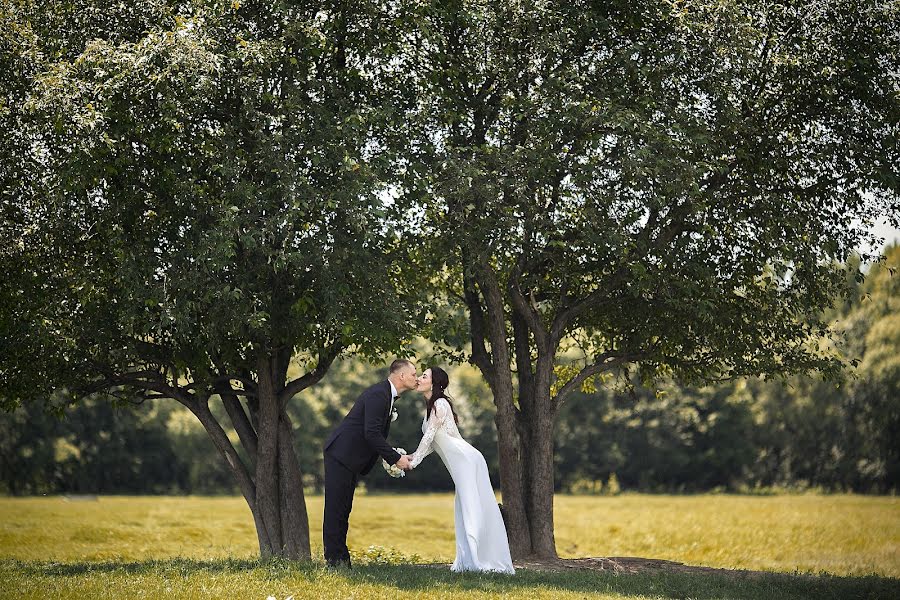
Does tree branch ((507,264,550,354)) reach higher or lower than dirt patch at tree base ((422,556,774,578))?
higher

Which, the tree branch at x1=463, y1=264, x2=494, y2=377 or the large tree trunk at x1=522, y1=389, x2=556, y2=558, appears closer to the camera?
the large tree trunk at x1=522, y1=389, x2=556, y2=558

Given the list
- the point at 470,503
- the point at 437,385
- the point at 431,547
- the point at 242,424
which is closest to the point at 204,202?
the point at 242,424

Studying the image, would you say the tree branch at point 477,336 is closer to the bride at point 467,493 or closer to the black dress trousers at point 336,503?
the bride at point 467,493

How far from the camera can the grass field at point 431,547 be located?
12.2m

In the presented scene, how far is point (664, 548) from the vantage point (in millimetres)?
39031

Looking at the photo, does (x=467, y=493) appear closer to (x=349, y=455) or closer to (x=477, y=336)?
(x=349, y=455)

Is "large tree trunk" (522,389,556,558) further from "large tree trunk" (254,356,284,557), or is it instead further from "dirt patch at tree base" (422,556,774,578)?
"large tree trunk" (254,356,284,557)

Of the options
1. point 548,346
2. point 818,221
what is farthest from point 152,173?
point 818,221

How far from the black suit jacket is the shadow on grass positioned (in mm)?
1467

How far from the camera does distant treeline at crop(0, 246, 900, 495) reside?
206ft

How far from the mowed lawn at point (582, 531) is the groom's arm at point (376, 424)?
47.8 ft

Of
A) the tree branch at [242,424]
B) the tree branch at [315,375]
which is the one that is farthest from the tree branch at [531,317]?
the tree branch at [242,424]

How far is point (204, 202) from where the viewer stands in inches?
652

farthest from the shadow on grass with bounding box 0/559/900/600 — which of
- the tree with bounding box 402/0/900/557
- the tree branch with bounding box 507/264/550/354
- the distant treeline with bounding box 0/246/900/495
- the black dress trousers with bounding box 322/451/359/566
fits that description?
the distant treeline with bounding box 0/246/900/495
